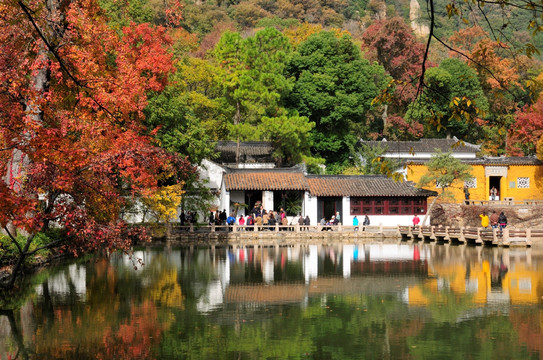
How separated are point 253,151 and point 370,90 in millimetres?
9613

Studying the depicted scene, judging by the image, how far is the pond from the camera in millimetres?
11711

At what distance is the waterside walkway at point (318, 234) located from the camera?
36312 millimetres

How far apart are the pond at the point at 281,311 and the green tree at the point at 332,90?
25.0m

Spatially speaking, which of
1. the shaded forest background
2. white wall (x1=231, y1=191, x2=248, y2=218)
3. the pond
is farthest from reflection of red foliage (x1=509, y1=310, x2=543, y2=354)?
white wall (x1=231, y1=191, x2=248, y2=218)

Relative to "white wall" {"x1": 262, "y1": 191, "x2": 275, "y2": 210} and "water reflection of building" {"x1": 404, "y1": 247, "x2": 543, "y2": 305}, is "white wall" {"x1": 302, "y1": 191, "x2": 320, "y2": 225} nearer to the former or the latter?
"white wall" {"x1": 262, "y1": 191, "x2": 275, "y2": 210}

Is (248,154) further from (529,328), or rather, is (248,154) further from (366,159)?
(529,328)

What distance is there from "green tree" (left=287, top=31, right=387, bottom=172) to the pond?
986 inches

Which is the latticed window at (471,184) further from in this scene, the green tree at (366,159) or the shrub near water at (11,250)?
the shrub near water at (11,250)

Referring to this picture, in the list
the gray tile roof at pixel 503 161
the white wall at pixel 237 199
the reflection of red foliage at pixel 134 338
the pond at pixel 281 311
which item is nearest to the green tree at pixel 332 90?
the gray tile roof at pixel 503 161

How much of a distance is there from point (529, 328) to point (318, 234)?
1038 inches

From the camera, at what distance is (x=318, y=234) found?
3941 centimetres

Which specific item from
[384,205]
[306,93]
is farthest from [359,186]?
[306,93]

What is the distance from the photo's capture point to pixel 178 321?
1410 cm

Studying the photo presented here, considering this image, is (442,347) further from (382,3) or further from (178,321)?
(382,3)
